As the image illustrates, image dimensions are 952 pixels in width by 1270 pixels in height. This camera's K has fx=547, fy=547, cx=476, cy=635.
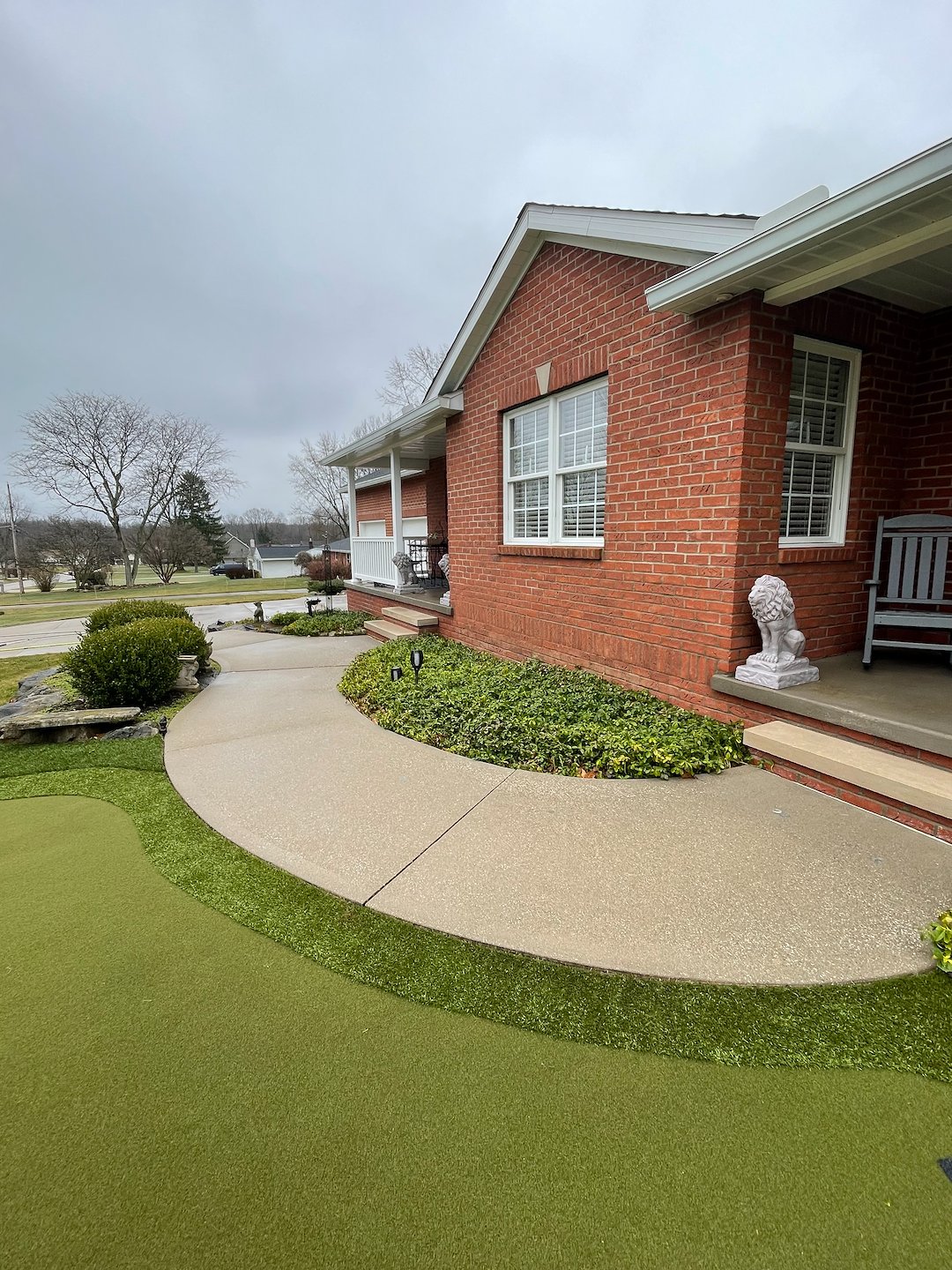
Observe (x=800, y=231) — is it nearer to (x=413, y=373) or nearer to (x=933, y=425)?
(x=933, y=425)

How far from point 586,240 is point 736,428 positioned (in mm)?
2606

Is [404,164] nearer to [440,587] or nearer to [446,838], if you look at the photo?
[440,587]

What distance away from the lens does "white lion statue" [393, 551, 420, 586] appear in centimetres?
1024

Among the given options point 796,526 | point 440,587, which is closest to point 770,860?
point 796,526

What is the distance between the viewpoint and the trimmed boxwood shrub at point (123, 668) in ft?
19.2

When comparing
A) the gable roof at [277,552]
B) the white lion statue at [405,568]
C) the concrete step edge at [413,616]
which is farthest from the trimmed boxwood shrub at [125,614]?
the gable roof at [277,552]

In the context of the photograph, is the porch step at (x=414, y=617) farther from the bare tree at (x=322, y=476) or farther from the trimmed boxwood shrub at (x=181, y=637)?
the bare tree at (x=322, y=476)

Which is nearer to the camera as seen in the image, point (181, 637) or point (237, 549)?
point (181, 637)

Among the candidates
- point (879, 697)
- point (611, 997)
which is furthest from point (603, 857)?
point (879, 697)

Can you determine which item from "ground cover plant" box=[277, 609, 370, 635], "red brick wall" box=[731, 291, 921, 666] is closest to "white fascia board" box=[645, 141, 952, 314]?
"red brick wall" box=[731, 291, 921, 666]

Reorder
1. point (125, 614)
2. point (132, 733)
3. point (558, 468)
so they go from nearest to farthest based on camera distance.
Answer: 1. point (132, 733)
2. point (558, 468)
3. point (125, 614)

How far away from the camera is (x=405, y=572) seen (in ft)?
34.6

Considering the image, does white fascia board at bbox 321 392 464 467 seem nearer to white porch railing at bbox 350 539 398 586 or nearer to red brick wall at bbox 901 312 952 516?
white porch railing at bbox 350 539 398 586

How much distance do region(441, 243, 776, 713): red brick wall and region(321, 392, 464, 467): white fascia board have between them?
99cm
